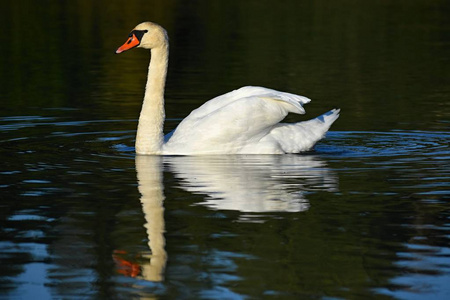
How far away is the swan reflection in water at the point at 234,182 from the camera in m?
9.74

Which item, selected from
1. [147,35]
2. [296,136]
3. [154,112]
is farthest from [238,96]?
[147,35]

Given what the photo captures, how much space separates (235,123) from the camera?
12.7 m

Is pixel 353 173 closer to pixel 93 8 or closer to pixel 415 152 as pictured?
pixel 415 152

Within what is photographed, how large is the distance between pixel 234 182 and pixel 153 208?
4.64ft

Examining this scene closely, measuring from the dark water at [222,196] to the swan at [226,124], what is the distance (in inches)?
10.3

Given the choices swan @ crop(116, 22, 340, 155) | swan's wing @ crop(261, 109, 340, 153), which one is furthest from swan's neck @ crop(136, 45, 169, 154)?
swan's wing @ crop(261, 109, 340, 153)

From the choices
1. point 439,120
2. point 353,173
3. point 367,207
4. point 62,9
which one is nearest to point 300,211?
point 367,207

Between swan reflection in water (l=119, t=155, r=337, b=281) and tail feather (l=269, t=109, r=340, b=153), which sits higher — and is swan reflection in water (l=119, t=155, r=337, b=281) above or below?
below

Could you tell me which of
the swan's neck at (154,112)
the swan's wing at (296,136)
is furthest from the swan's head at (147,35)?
the swan's wing at (296,136)

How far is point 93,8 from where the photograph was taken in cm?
4888

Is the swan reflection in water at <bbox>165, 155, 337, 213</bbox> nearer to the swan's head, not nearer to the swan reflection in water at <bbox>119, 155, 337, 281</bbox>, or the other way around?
the swan reflection in water at <bbox>119, 155, 337, 281</bbox>

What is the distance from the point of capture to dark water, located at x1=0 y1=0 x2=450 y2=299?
7535 mm

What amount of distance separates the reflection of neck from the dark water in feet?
0.07

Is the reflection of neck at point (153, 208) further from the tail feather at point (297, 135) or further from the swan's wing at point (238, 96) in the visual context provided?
the tail feather at point (297, 135)
